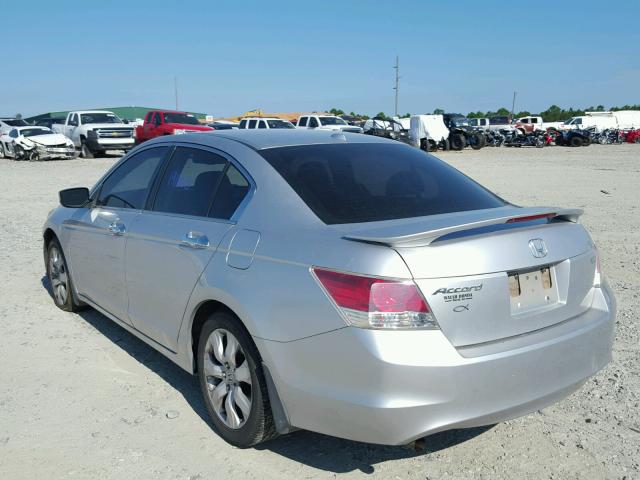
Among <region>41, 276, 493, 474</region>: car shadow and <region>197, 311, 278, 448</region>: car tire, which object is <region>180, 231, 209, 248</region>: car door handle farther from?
<region>41, 276, 493, 474</region>: car shadow

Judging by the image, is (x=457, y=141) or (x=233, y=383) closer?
Result: (x=233, y=383)

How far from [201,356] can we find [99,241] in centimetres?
163

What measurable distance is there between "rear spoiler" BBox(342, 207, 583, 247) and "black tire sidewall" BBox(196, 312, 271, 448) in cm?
78

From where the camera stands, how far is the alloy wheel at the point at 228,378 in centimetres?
340

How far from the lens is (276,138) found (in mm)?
4047

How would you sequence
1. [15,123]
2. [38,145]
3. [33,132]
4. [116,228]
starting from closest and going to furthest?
[116,228], [38,145], [33,132], [15,123]

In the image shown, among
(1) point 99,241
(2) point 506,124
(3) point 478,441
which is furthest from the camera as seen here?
(2) point 506,124

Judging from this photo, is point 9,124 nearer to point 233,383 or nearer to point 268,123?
point 268,123

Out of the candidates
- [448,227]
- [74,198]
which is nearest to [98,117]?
[74,198]

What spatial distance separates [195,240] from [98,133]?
26.3m

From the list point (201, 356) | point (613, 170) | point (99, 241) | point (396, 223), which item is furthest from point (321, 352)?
point (613, 170)

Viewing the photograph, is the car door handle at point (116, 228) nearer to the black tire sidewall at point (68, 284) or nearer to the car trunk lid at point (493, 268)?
the black tire sidewall at point (68, 284)

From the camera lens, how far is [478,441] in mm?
3582

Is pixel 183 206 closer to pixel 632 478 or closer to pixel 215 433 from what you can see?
pixel 215 433
